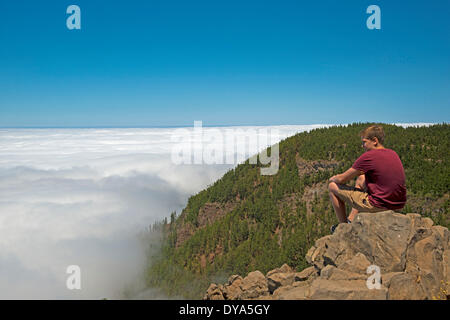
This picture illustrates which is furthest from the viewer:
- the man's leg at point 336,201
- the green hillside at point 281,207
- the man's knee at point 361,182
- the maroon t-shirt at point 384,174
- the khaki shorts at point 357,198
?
the green hillside at point 281,207

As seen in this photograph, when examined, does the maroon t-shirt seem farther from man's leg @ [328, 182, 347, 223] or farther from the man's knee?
man's leg @ [328, 182, 347, 223]

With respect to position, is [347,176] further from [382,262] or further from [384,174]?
[382,262]

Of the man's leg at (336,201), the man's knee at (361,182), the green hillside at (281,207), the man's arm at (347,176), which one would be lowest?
the green hillside at (281,207)

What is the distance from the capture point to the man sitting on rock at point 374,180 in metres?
10.0

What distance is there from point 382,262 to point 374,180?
2976mm

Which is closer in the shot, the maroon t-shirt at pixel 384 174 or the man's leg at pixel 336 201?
the maroon t-shirt at pixel 384 174

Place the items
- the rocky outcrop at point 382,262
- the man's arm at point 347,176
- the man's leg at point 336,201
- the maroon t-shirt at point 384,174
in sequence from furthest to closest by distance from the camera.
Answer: the man's leg at point 336,201 < the man's arm at point 347,176 < the maroon t-shirt at point 384,174 < the rocky outcrop at point 382,262

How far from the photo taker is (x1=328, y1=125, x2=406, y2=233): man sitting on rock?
1004 cm

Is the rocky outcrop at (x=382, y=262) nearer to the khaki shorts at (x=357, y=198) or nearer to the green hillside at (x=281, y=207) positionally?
the khaki shorts at (x=357, y=198)

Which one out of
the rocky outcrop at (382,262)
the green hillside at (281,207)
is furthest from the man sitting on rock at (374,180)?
the green hillside at (281,207)

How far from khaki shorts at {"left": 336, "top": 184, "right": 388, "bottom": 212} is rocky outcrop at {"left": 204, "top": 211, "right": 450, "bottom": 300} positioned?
0.28m

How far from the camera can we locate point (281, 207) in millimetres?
109438

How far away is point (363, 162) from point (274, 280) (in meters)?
7.97

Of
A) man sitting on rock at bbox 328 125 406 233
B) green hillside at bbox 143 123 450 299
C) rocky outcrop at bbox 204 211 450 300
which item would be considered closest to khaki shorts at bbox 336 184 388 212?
man sitting on rock at bbox 328 125 406 233
